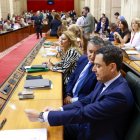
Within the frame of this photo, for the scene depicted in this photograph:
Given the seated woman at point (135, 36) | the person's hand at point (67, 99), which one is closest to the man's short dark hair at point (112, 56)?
the person's hand at point (67, 99)

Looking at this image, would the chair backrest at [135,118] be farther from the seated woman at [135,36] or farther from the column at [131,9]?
the column at [131,9]

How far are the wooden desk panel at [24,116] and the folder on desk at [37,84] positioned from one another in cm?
35

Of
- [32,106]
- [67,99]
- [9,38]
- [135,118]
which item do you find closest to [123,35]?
[67,99]

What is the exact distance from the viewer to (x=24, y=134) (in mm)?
1739

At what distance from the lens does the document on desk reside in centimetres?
169

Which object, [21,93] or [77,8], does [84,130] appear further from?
[77,8]

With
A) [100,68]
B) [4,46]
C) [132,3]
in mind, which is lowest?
[4,46]

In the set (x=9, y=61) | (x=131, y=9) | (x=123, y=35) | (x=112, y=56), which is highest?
(x=131, y=9)

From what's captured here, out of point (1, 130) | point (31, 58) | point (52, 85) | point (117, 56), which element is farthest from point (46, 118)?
point (31, 58)

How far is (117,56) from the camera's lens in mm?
1781

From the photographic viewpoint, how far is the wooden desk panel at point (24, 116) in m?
1.80

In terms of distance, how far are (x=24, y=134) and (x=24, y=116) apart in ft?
1.06

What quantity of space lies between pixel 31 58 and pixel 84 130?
8.71 feet

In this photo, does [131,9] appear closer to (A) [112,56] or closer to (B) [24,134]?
(A) [112,56]
